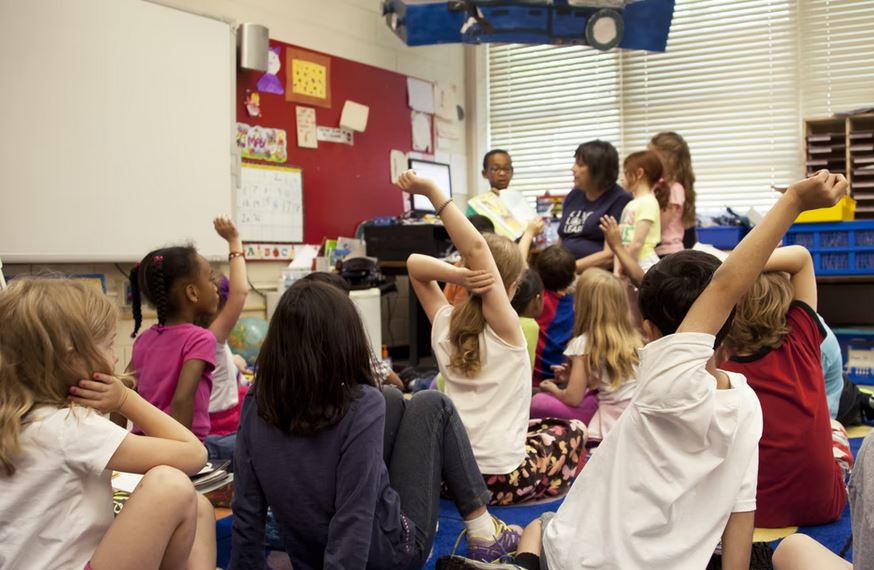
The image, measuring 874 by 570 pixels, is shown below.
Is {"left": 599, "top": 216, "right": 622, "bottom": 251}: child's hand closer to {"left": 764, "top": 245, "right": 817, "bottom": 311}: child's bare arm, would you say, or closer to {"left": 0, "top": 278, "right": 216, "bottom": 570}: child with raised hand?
{"left": 764, "top": 245, "right": 817, "bottom": 311}: child's bare arm

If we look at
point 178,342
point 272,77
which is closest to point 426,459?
point 178,342

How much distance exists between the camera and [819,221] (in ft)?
13.8

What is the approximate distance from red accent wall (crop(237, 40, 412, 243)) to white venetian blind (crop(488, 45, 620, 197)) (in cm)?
92

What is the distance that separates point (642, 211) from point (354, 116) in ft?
7.37

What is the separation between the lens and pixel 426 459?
65.1 inches

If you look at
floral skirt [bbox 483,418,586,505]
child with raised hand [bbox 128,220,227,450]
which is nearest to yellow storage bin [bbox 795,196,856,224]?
floral skirt [bbox 483,418,586,505]

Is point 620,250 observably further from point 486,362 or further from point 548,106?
point 548,106

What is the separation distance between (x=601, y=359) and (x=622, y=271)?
1034 millimetres

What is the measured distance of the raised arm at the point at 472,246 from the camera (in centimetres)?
194

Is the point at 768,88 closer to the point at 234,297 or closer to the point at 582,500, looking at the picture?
the point at 234,297

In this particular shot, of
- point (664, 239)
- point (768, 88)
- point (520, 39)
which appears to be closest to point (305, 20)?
point (520, 39)

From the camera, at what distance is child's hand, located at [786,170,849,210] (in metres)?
1.12

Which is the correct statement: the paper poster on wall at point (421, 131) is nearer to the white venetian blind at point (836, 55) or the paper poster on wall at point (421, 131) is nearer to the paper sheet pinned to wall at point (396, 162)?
the paper sheet pinned to wall at point (396, 162)

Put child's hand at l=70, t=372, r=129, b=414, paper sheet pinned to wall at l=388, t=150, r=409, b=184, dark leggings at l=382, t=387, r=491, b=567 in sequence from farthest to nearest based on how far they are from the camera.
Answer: paper sheet pinned to wall at l=388, t=150, r=409, b=184
dark leggings at l=382, t=387, r=491, b=567
child's hand at l=70, t=372, r=129, b=414
